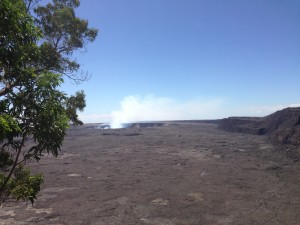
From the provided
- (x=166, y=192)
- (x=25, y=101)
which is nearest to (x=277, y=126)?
(x=166, y=192)

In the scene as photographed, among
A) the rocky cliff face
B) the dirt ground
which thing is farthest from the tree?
the rocky cliff face

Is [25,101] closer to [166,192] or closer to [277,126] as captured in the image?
[166,192]

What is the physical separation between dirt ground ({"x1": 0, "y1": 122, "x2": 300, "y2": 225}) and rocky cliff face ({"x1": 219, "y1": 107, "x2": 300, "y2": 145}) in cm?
672

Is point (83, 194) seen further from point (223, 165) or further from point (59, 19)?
point (223, 165)

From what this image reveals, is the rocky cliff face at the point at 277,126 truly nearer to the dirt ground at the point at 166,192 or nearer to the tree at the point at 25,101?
the dirt ground at the point at 166,192

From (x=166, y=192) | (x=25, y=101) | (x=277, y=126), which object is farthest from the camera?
(x=277, y=126)

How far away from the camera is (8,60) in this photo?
4.93 metres

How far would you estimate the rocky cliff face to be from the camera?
34787 millimetres

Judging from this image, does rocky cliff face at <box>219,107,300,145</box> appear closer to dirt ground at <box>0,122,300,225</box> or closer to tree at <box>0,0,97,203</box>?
dirt ground at <box>0,122,300,225</box>

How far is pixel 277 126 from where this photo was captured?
4697 cm

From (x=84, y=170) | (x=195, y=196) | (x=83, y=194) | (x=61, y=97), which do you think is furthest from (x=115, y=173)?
(x=61, y=97)

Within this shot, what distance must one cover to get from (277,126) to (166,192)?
36.7m

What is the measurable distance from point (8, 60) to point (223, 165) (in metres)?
22.7

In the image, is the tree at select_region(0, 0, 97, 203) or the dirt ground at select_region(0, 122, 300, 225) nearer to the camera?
the tree at select_region(0, 0, 97, 203)
